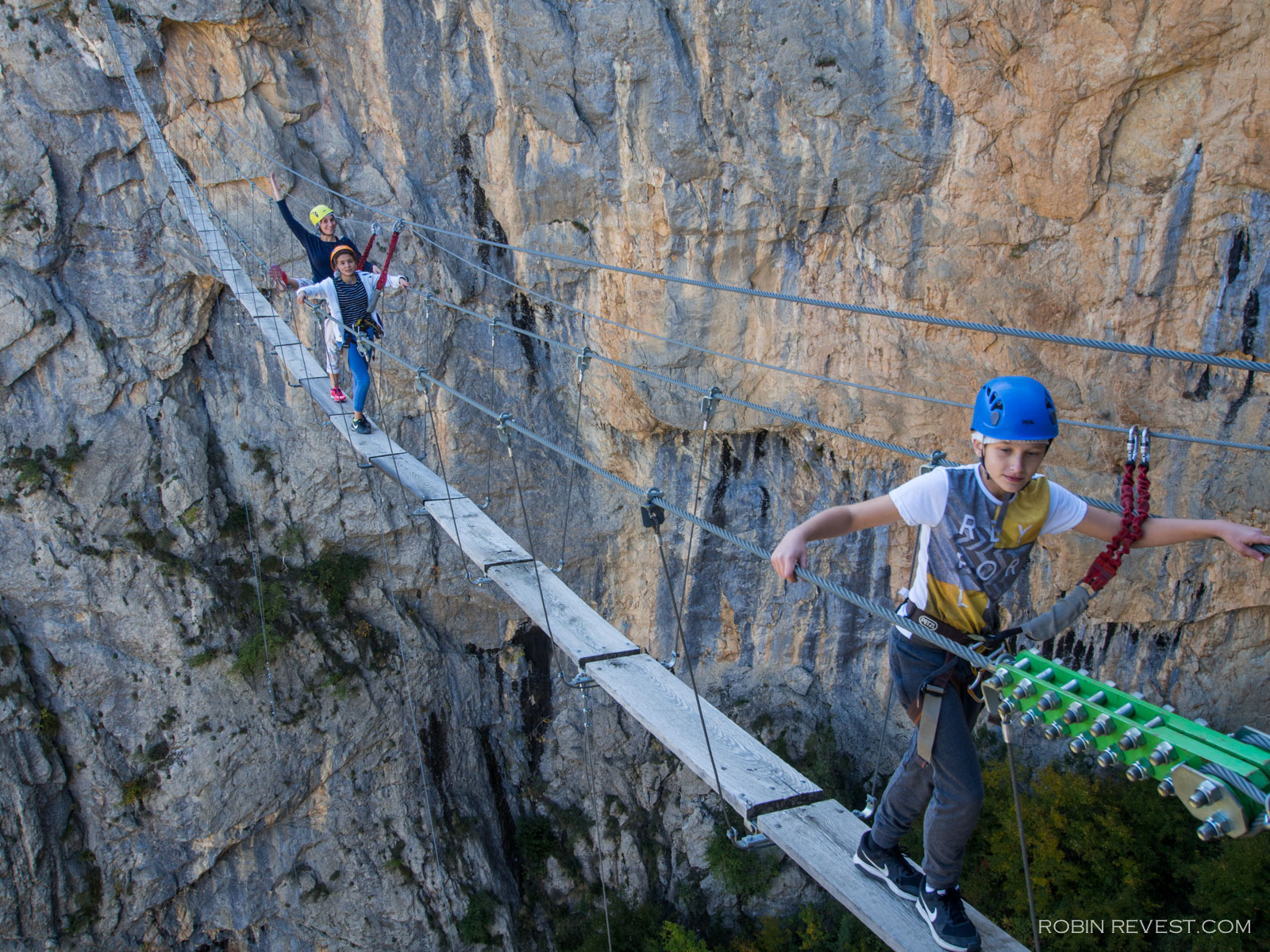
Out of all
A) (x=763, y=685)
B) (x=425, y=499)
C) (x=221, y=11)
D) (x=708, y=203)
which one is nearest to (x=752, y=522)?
(x=763, y=685)

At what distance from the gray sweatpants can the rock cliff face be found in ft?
12.6

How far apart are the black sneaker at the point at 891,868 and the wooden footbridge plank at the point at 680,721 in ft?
0.07

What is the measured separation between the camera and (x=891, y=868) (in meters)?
1.86

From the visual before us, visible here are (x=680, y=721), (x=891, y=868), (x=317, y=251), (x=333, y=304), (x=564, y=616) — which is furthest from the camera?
(x=317, y=251)

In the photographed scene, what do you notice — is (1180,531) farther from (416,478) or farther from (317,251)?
(317,251)

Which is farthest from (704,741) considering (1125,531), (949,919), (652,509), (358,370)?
(358,370)

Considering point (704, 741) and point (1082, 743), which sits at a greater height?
point (1082, 743)

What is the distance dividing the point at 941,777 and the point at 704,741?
0.77 metres

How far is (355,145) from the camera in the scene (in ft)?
25.5

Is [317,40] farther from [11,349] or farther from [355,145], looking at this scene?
A: [11,349]

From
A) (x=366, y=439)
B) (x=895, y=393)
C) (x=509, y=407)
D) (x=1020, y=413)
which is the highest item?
(x=1020, y=413)

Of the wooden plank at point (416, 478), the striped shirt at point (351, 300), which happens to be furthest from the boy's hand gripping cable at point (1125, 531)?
the striped shirt at point (351, 300)

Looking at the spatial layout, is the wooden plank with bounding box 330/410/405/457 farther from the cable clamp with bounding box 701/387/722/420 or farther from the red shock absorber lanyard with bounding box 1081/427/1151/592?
the red shock absorber lanyard with bounding box 1081/427/1151/592

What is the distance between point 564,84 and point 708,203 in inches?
62.7
